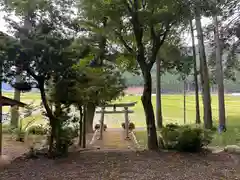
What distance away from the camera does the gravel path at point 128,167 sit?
18.7 feet

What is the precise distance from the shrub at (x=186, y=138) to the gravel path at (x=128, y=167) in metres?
0.45

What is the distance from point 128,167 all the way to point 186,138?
7.81 ft

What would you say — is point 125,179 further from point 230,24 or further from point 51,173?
point 230,24

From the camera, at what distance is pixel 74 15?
9617 millimetres

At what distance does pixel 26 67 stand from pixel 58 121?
174cm

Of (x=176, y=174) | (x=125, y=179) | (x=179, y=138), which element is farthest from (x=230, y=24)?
(x=125, y=179)

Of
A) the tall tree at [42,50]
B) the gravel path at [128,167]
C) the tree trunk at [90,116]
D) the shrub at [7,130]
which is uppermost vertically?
the tall tree at [42,50]

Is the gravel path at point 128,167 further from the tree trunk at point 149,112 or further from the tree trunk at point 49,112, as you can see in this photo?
the tree trunk at point 149,112

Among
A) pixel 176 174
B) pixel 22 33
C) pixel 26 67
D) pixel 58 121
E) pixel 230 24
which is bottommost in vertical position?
pixel 176 174

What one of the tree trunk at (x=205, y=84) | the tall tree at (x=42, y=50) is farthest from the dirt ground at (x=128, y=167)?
the tree trunk at (x=205, y=84)

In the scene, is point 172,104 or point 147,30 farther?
point 172,104

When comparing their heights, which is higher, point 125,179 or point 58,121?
point 58,121

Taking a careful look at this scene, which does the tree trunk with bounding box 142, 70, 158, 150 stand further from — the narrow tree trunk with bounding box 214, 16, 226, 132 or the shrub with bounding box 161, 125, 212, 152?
the narrow tree trunk with bounding box 214, 16, 226, 132

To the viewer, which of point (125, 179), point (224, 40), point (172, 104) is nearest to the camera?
point (125, 179)
